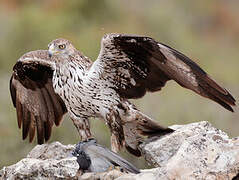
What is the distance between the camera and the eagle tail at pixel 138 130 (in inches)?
388

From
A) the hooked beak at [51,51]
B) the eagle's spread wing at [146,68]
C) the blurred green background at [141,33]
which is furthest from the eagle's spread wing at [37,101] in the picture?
the blurred green background at [141,33]

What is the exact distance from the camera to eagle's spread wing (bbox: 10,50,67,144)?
35.4 feet

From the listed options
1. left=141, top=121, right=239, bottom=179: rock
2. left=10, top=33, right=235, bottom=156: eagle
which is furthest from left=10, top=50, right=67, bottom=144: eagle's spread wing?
left=141, top=121, right=239, bottom=179: rock

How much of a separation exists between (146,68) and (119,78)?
0.41 metres

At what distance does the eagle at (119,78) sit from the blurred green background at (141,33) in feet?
11.4

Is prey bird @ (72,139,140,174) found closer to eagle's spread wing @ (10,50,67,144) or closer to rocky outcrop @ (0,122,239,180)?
rocky outcrop @ (0,122,239,180)

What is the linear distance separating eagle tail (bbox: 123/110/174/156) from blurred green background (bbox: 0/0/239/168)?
124 inches

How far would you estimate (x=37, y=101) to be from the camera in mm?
10938

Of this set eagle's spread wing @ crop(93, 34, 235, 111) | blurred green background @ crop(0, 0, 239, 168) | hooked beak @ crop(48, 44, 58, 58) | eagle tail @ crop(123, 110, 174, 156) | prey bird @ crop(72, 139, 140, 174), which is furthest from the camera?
blurred green background @ crop(0, 0, 239, 168)

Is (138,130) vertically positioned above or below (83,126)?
below

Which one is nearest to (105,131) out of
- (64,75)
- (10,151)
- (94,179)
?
(10,151)

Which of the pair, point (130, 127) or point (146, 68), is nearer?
point (146, 68)

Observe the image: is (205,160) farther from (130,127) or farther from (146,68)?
(130,127)

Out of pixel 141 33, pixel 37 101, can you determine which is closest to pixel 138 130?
pixel 37 101
